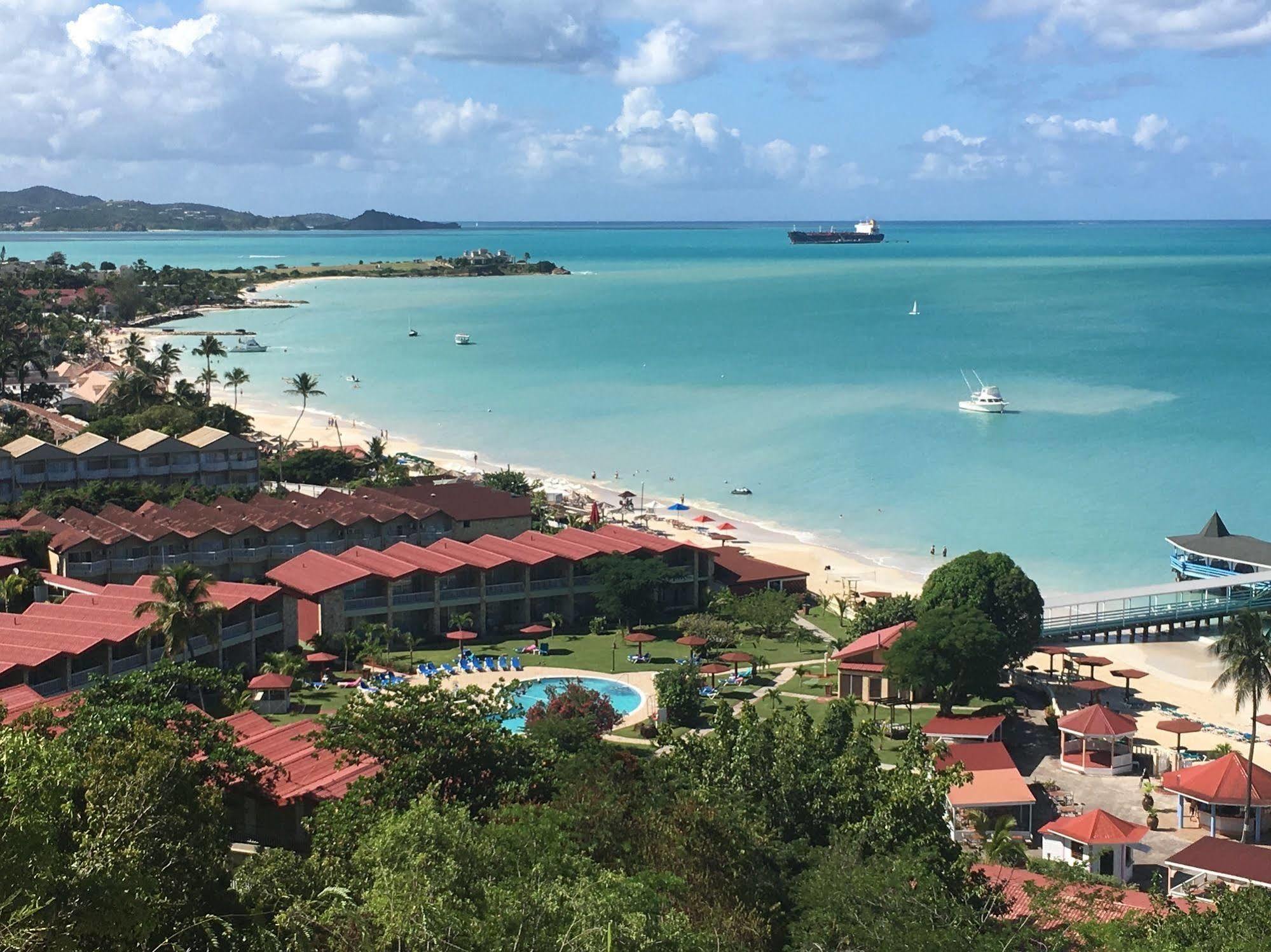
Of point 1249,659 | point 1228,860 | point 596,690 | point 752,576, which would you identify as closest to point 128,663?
point 596,690

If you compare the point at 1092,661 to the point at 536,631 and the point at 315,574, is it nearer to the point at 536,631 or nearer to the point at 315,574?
the point at 536,631

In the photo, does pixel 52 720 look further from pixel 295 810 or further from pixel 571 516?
pixel 571 516

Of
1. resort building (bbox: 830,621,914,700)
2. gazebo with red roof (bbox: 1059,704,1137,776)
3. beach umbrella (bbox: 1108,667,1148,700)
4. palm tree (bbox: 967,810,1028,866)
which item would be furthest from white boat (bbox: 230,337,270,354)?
palm tree (bbox: 967,810,1028,866)

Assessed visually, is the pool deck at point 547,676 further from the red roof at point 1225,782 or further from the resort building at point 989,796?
the red roof at point 1225,782

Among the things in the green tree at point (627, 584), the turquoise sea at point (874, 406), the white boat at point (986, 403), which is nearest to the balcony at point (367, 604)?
the green tree at point (627, 584)

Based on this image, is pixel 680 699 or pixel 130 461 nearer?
pixel 680 699
